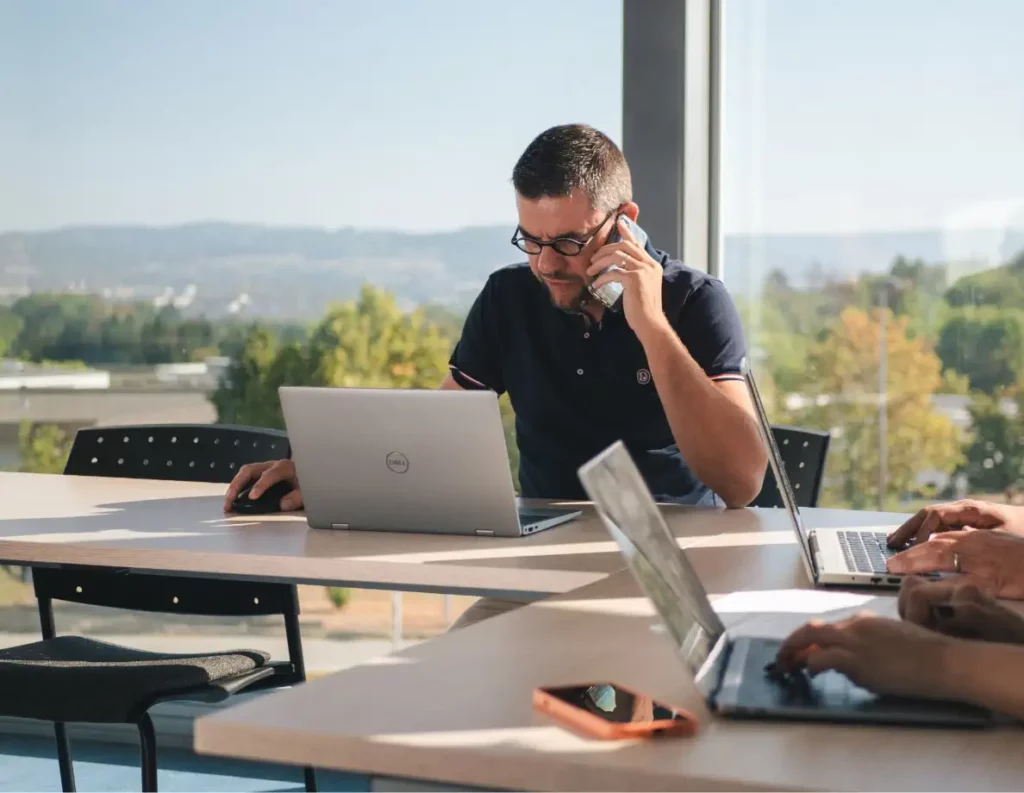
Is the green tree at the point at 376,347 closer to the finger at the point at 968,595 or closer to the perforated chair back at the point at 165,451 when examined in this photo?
the perforated chair back at the point at 165,451

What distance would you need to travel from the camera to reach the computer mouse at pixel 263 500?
247 centimetres

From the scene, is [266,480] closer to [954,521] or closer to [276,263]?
[954,521]

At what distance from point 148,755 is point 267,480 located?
506 mm

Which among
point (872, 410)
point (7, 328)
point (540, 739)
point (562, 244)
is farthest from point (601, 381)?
point (7, 328)

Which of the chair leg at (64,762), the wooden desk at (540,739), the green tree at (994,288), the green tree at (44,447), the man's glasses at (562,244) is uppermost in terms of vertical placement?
the man's glasses at (562,244)

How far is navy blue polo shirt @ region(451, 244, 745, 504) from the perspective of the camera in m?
2.77

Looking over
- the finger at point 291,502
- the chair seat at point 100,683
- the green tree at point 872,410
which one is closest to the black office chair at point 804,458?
the green tree at point 872,410

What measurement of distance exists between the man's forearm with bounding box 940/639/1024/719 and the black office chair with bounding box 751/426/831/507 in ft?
4.79

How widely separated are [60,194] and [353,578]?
8.52 feet

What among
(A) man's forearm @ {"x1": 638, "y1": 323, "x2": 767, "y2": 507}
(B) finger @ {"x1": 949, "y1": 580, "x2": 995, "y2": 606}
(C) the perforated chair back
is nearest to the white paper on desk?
(B) finger @ {"x1": 949, "y1": 580, "x2": 995, "y2": 606}

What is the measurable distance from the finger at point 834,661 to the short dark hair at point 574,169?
1.54 meters

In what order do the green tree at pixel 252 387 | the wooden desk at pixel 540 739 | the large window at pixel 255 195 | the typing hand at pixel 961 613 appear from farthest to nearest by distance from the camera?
1. the green tree at pixel 252 387
2. the large window at pixel 255 195
3. the typing hand at pixel 961 613
4. the wooden desk at pixel 540 739

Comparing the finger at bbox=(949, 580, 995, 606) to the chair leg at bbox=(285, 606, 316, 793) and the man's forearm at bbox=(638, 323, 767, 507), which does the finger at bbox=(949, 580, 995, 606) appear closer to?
the man's forearm at bbox=(638, 323, 767, 507)

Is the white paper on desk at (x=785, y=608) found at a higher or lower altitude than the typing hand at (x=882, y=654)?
lower
